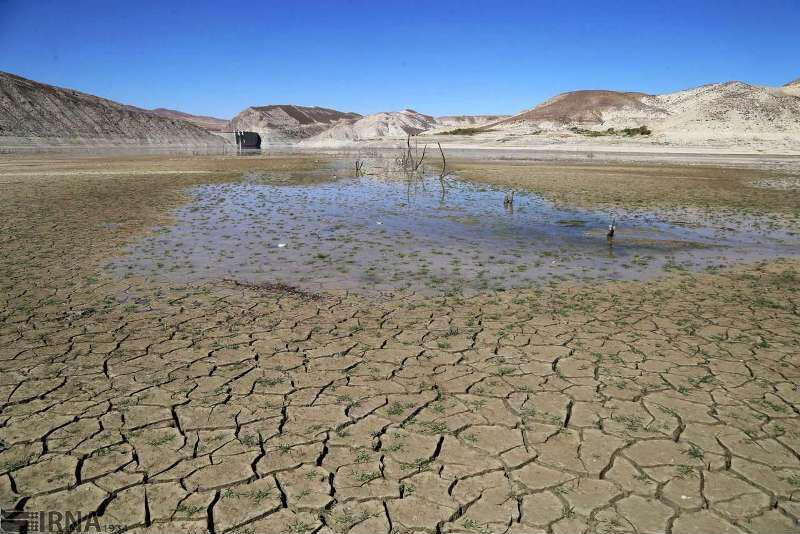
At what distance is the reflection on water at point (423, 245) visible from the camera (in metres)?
8.12

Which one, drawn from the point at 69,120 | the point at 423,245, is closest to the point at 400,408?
the point at 423,245

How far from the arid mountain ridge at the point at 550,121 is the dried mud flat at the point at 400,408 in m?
36.0

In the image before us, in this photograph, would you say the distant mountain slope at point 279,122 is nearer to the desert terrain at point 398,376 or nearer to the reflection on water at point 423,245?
the reflection on water at point 423,245

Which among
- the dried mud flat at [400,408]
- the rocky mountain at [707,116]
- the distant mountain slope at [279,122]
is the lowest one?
the dried mud flat at [400,408]

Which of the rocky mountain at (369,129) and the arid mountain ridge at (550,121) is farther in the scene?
the rocky mountain at (369,129)

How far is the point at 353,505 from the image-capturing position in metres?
3.04

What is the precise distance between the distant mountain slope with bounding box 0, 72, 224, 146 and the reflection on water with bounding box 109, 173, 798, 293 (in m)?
77.4

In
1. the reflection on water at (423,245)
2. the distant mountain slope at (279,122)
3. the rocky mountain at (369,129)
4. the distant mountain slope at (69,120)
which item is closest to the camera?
the reflection on water at (423,245)

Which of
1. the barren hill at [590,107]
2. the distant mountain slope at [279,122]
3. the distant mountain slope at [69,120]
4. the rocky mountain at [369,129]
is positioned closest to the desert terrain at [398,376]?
the barren hill at [590,107]

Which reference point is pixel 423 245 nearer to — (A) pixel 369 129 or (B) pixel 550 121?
(B) pixel 550 121

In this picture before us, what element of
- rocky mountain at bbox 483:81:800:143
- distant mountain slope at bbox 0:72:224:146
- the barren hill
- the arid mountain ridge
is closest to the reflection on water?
the arid mountain ridge

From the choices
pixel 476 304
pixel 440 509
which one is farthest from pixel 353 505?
pixel 476 304

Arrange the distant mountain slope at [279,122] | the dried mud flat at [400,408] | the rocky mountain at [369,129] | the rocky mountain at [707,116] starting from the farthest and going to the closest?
the distant mountain slope at [279,122] < the rocky mountain at [369,129] < the rocky mountain at [707,116] < the dried mud flat at [400,408]

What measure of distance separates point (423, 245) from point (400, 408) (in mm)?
6394
